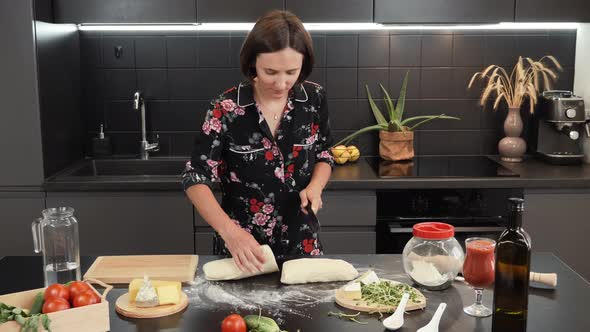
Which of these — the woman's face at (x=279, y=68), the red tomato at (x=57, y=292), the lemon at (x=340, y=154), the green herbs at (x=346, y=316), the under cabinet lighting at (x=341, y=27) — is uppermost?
the under cabinet lighting at (x=341, y=27)

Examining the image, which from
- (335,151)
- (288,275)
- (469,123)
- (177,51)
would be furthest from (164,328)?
(469,123)

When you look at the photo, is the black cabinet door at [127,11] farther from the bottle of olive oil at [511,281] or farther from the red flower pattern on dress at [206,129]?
the bottle of olive oil at [511,281]

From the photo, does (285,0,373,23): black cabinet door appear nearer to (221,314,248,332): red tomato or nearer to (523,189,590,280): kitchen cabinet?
(523,189,590,280): kitchen cabinet

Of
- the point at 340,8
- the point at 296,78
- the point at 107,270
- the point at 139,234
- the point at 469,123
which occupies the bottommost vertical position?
the point at 139,234

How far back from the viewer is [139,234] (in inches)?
119

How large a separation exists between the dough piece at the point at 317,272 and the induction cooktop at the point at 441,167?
127 centimetres

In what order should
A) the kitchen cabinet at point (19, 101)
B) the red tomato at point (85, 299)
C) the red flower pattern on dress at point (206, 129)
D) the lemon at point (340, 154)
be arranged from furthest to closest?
the lemon at point (340, 154), the kitchen cabinet at point (19, 101), the red flower pattern on dress at point (206, 129), the red tomato at point (85, 299)

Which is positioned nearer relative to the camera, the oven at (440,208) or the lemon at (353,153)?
the oven at (440,208)

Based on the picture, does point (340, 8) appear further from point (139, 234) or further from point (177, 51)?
point (139, 234)

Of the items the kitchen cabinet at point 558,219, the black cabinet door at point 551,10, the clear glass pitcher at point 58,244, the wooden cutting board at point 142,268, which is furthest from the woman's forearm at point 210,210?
the black cabinet door at point 551,10

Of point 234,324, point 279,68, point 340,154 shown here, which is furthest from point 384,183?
point 234,324

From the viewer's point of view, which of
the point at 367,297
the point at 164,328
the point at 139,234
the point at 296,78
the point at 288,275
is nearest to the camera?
the point at 164,328

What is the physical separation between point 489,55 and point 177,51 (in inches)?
62.7

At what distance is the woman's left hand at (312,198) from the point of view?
1991 millimetres
